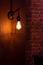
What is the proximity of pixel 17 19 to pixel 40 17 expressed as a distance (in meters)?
0.50

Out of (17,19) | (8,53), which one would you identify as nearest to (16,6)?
(17,19)

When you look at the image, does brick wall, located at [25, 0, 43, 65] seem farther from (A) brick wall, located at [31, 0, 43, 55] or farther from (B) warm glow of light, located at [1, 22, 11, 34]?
(B) warm glow of light, located at [1, 22, 11, 34]

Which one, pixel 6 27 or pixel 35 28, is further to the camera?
pixel 35 28

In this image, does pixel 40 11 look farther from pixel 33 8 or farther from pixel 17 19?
pixel 17 19

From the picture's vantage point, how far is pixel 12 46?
3.38 meters

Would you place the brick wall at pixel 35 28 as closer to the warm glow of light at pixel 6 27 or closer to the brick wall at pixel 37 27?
the brick wall at pixel 37 27

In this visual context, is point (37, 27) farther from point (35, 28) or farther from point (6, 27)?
point (6, 27)

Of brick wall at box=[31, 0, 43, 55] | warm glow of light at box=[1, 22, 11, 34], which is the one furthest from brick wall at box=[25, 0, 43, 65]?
warm glow of light at box=[1, 22, 11, 34]

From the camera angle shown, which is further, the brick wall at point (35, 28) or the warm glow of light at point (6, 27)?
the brick wall at point (35, 28)

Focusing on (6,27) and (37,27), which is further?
(37,27)

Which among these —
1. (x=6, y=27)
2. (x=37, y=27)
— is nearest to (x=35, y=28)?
(x=37, y=27)

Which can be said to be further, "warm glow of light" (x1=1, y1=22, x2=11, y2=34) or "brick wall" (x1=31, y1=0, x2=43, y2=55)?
"brick wall" (x1=31, y1=0, x2=43, y2=55)

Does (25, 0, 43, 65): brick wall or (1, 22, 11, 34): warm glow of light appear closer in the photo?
(1, 22, 11, 34): warm glow of light

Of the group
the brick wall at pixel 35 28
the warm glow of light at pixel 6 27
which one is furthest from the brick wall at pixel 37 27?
the warm glow of light at pixel 6 27
